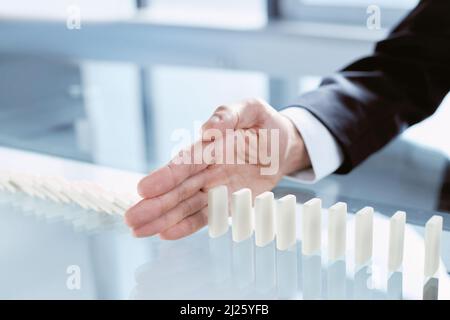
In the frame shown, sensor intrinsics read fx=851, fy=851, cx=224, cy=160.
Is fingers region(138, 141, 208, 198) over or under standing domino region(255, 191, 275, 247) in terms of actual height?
over

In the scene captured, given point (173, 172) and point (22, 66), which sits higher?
point (173, 172)

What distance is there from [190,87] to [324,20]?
25.8 inches

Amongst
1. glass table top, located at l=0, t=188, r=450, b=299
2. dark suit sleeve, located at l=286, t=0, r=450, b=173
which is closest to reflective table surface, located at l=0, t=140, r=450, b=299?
glass table top, located at l=0, t=188, r=450, b=299

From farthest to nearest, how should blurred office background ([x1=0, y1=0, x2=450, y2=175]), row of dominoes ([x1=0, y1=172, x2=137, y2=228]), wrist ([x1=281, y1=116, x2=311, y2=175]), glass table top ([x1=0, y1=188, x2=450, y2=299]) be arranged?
blurred office background ([x1=0, y1=0, x2=450, y2=175]), wrist ([x1=281, y1=116, x2=311, y2=175]), row of dominoes ([x1=0, y1=172, x2=137, y2=228]), glass table top ([x1=0, y1=188, x2=450, y2=299])

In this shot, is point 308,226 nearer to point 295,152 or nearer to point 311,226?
point 311,226

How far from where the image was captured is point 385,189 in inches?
39.4

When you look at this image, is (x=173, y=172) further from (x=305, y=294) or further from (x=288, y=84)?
(x=288, y=84)

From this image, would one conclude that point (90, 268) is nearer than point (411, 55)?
Yes

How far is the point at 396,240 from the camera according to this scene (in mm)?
651

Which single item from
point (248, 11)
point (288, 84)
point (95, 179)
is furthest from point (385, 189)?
point (248, 11)

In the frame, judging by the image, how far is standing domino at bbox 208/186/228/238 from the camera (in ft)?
2.33

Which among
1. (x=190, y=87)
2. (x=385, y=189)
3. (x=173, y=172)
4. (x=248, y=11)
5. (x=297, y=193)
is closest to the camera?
(x=173, y=172)

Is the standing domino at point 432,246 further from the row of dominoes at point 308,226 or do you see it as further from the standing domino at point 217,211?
the standing domino at point 217,211

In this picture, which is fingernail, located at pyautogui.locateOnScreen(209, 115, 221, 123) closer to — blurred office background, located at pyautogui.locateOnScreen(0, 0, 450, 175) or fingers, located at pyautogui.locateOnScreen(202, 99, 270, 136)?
fingers, located at pyautogui.locateOnScreen(202, 99, 270, 136)
